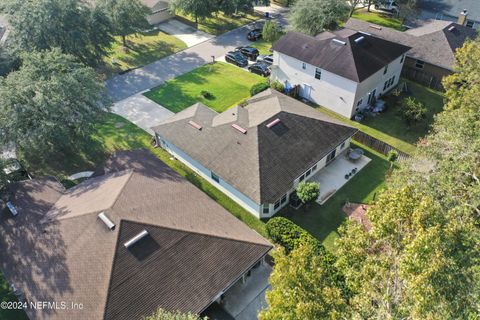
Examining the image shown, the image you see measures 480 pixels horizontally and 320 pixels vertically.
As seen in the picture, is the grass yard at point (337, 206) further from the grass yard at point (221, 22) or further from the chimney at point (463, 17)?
the grass yard at point (221, 22)

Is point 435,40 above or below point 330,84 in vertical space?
above

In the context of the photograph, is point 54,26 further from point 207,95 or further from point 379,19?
point 379,19

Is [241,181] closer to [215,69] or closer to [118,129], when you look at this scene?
[118,129]

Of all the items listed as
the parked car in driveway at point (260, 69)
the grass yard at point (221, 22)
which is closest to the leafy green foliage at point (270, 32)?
the parked car in driveway at point (260, 69)

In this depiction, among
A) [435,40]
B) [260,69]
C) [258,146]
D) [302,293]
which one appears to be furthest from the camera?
[260,69]

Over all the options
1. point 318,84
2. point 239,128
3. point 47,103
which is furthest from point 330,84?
point 47,103

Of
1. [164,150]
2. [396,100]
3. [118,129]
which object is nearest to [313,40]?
[396,100]

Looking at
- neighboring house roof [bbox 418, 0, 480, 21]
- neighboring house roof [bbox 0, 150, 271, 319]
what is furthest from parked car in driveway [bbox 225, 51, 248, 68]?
neighboring house roof [bbox 418, 0, 480, 21]
